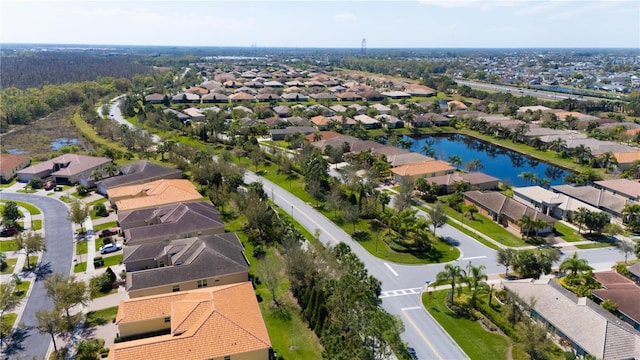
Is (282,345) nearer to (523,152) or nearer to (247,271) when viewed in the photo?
(247,271)

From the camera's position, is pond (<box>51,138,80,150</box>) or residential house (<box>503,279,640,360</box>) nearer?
residential house (<box>503,279,640,360</box>)

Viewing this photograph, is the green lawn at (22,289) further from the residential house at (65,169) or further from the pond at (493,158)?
the pond at (493,158)

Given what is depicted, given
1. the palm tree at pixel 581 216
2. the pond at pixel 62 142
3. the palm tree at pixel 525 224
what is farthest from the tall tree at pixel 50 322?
the pond at pixel 62 142

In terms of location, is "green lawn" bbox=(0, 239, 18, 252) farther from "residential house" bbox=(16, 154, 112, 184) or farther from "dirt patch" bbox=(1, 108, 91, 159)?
"dirt patch" bbox=(1, 108, 91, 159)

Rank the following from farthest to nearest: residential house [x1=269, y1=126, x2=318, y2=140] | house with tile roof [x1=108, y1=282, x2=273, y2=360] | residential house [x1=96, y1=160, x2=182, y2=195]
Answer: residential house [x1=269, y1=126, x2=318, y2=140]
residential house [x1=96, y1=160, x2=182, y2=195]
house with tile roof [x1=108, y1=282, x2=273, y2=360]

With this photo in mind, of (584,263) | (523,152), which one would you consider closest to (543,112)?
(523,152)

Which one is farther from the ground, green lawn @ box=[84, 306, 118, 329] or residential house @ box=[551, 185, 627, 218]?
residential house @ box=[551, 185, 627, 218]


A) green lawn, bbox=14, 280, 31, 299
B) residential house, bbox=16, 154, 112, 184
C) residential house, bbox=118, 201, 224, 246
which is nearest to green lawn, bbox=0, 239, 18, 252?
green lawn, bbox=14, 280, 31, 299
